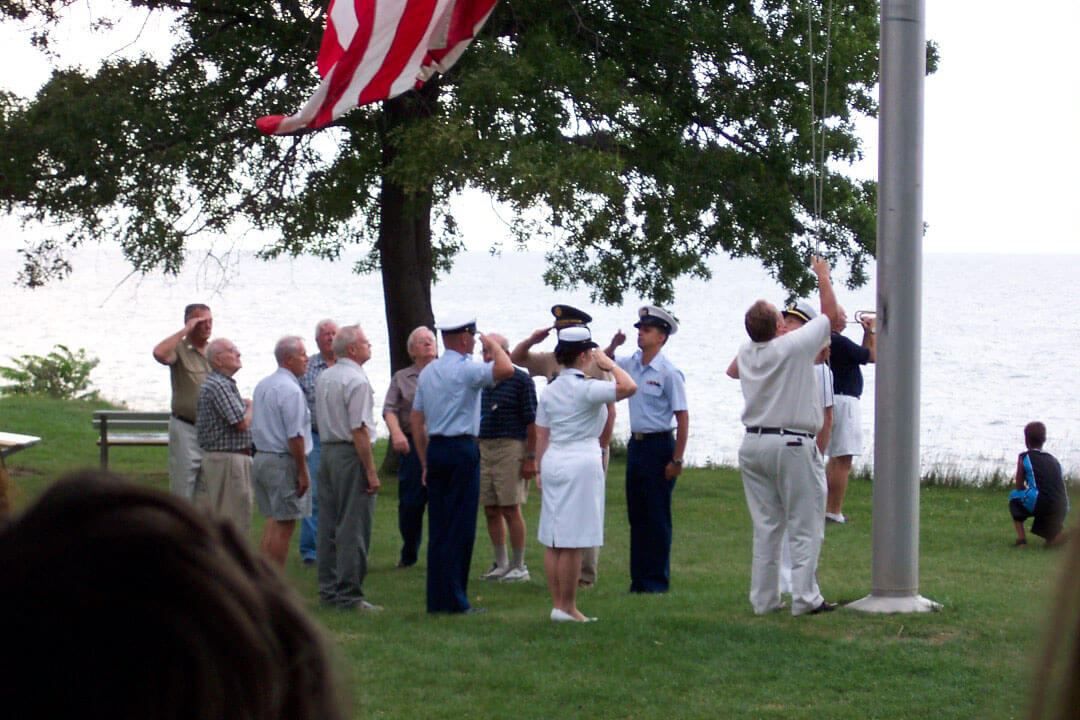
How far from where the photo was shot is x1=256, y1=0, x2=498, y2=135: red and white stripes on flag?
9469 mm

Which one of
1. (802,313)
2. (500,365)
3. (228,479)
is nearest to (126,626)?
(500,365)

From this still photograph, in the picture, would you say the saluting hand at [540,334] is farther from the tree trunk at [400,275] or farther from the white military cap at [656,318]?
the tree trunk at [400,275]

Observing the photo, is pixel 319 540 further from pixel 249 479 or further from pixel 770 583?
pixel 770 583

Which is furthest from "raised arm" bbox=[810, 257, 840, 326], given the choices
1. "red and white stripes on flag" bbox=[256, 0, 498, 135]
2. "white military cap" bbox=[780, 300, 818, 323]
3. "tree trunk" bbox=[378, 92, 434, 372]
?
"tree trunk" bbox=[378, 92, 434, 372]

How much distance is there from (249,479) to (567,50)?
5.96 metres

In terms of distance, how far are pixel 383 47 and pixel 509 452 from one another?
3214 mm

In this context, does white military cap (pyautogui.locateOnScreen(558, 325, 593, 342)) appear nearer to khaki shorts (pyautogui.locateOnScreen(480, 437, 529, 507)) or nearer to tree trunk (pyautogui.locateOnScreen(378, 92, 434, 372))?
khaki shorts (pyautogui.locateOnScreen(480, 437, 529, 507))

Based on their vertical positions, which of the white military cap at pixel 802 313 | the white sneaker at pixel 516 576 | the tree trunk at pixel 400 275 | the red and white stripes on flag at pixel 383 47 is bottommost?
the white sneaker at pixel 516 576

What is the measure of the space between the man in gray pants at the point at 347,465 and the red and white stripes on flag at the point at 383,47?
6.68 ft

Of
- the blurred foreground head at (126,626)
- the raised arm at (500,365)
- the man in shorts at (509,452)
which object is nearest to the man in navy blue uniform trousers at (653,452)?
the man in shorts at (509,452)

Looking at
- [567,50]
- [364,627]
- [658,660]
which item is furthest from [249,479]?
[567,50]

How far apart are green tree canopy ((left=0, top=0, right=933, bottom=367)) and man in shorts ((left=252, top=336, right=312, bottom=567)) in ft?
13.9

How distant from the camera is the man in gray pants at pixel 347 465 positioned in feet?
28.2

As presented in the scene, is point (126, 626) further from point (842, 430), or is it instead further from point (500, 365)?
point (842, 430)
